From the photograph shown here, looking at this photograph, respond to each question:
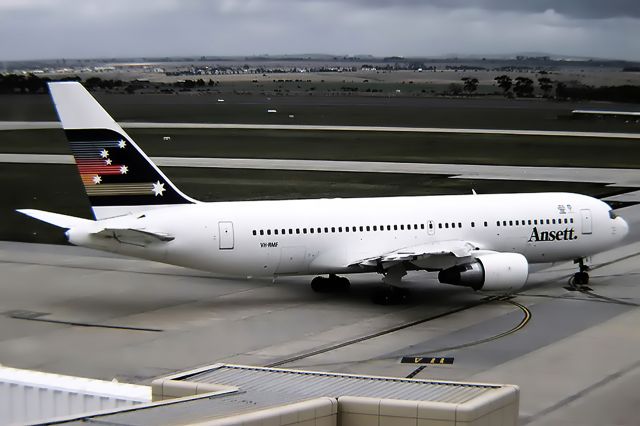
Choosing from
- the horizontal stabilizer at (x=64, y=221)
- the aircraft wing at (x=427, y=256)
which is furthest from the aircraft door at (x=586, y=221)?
the horizontal stabilizer at (x=64, y=221)

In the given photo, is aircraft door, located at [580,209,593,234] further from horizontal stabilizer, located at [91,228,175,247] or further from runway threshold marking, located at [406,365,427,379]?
horizontal stabilizer, located at [91,228,175,247]

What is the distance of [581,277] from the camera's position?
44219 mm

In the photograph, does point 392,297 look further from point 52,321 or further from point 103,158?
point 52,321

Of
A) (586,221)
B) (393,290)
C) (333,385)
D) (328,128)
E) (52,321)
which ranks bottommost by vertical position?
(52,321)

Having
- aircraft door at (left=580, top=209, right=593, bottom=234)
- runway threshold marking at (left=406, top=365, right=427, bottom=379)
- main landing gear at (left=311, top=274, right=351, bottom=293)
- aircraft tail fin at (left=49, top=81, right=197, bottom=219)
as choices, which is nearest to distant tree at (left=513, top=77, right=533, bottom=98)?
aircraft door at (left=580, top=209, right=593, bottom=234)

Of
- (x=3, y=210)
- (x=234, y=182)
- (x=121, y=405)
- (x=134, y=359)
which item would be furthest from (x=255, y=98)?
(x=121, y=405)

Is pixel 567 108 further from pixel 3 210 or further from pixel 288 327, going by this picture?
pixel 288 327

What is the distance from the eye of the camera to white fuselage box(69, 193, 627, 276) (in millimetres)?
39062

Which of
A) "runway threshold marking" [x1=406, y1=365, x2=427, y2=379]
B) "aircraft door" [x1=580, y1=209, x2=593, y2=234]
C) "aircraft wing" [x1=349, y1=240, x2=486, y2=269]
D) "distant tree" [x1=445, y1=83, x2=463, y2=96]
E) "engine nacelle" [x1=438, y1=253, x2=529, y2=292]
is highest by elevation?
"distant tree" [x1=445, y1=83, x2=463, y2=96]

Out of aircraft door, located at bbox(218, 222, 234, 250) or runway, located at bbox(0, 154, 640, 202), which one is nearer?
aircraft door, located at bbox(218, 222, 234, 250)

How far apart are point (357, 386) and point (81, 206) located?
46.5m

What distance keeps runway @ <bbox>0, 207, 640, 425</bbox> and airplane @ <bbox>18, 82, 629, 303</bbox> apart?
148 centimetres

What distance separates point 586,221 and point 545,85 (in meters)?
111

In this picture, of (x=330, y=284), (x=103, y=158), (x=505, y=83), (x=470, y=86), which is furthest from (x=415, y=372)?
(x=470, y=86)
